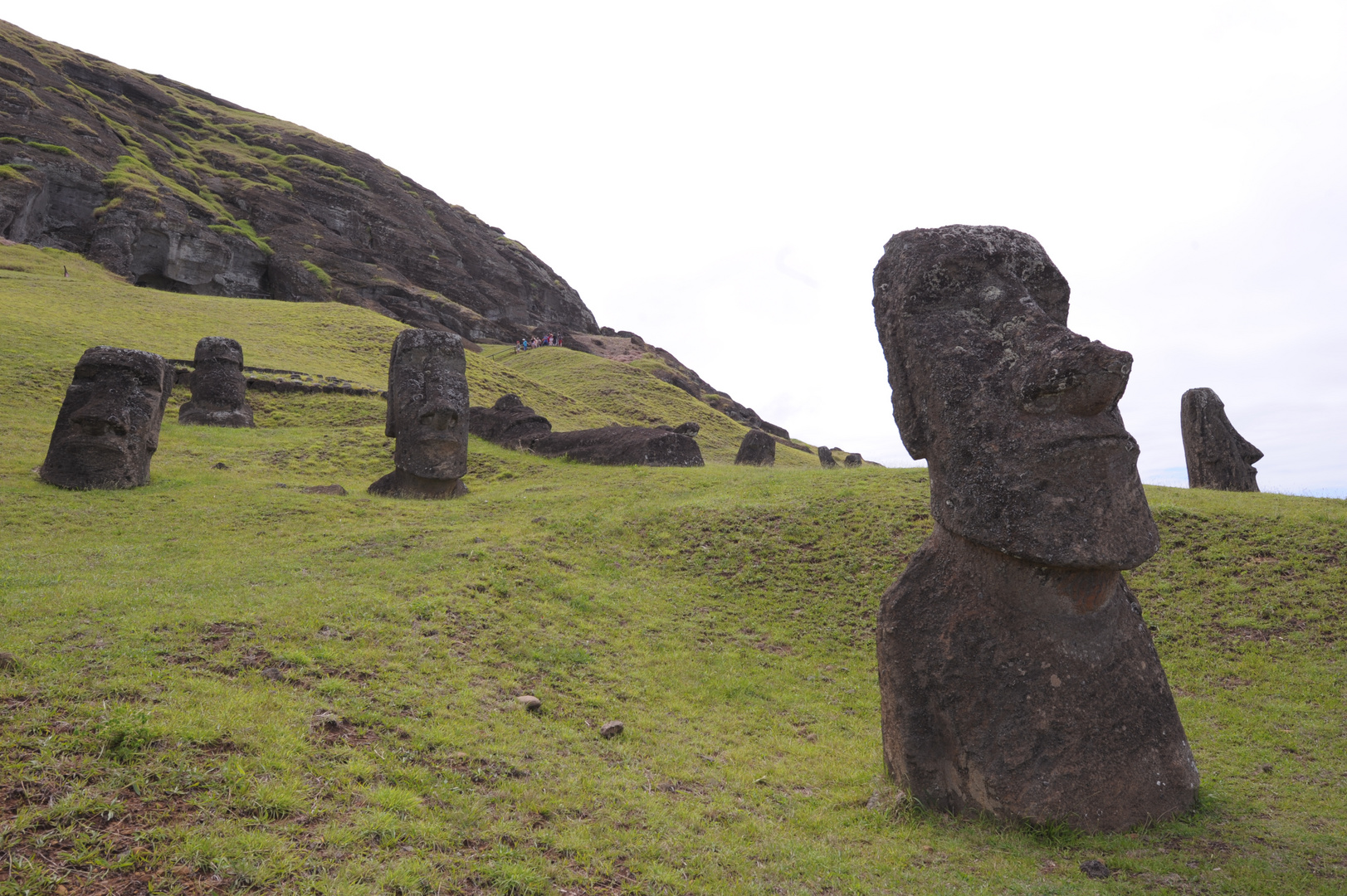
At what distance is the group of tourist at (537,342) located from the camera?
65188mm

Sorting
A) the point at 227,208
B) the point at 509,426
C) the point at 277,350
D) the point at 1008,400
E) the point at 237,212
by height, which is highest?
the point at 227,208

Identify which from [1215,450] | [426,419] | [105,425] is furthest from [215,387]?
[1215,450]

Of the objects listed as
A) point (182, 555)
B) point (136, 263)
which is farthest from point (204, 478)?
point (136, 263)

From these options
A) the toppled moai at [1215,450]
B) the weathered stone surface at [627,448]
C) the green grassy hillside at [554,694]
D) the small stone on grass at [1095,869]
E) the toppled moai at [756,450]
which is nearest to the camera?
the green grassy hillside at [554,694]

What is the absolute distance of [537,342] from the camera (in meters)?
72.5

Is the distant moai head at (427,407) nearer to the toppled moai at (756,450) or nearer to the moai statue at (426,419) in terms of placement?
the moai statue at (426,419)

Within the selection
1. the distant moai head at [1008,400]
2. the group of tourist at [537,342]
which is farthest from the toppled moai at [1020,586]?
the group of tourist at [537,342]

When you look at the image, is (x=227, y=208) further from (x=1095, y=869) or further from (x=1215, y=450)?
(x=1095, y=869)

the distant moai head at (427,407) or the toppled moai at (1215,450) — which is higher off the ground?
the toppled moai at (1215,450)

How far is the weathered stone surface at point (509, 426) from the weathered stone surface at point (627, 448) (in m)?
1.36

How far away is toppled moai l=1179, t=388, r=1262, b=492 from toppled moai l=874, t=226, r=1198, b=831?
14119 millimetres

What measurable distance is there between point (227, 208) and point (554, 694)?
260 feet

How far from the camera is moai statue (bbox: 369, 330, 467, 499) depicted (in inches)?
687

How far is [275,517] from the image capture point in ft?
45.7
